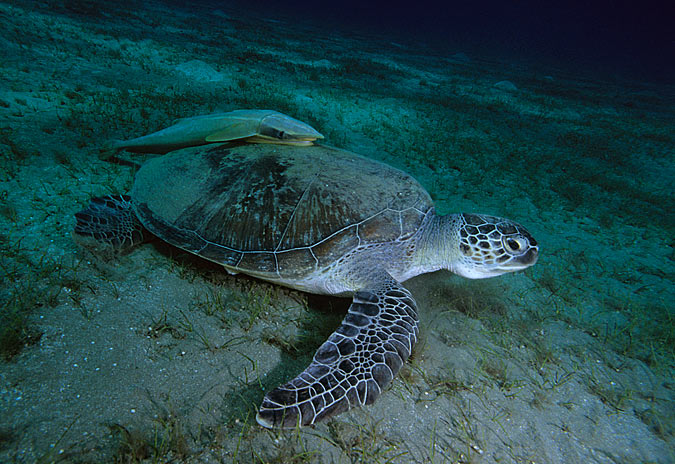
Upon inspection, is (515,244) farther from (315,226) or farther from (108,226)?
(108,226)

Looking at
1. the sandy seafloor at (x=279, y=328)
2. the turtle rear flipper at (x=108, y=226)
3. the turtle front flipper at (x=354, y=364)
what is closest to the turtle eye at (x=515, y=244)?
the sandy seafloor at (x=279, y=328)

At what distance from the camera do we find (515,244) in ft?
8.35

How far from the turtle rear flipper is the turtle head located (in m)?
2.93

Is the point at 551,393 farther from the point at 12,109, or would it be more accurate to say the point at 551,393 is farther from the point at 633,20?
the point at 633,20

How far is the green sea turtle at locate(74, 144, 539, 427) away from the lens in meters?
2.33

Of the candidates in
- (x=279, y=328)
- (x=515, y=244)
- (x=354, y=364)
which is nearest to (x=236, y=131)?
(x=279, y=328)

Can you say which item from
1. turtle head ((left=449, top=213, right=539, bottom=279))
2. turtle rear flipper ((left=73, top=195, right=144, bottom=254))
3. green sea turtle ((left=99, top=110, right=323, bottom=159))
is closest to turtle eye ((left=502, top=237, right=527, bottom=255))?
turtle head ((left=449, top=213, right=539, bottom=279))

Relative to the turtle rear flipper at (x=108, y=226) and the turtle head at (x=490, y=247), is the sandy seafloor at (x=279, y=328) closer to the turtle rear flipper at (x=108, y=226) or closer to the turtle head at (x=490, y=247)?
the turtle rear flipper at (x=108, y=226)

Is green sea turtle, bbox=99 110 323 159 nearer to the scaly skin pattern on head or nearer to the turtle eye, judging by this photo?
the scaly skin pattern on head

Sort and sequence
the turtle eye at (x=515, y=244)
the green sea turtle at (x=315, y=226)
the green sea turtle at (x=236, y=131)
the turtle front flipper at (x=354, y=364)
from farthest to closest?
the green sea turtle at (x=236, y=131), the turtle eye at (x=515, y=244), the green sea turtle at (x=315, y=226), the turtle front flipper at (x=354, y=364)

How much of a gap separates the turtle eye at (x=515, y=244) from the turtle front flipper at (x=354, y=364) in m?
1.04

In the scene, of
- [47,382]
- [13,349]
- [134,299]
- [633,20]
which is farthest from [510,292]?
[633,20]

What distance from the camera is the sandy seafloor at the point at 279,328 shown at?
153 centimetres

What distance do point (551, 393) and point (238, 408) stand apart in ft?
7.01
